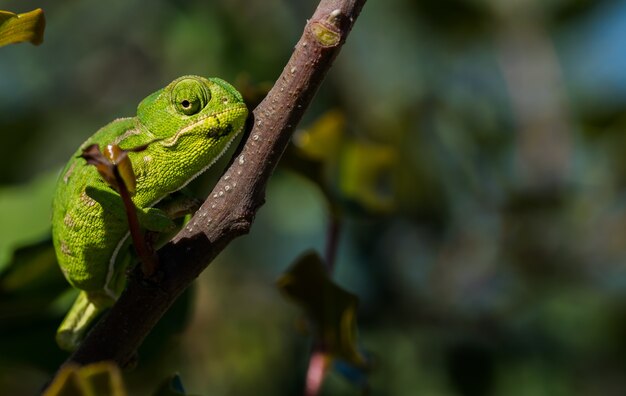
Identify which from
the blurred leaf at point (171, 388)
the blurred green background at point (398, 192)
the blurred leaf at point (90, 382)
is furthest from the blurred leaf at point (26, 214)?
the blurred leaf at point (90, 382)

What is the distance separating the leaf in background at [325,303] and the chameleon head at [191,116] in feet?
0.84

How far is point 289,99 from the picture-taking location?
1.12 m

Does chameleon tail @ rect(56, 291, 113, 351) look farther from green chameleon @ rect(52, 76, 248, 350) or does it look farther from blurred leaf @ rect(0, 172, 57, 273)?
blurred leaf @ rect(0, 172, 57, 273)

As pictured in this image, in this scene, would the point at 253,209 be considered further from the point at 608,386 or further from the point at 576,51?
the point at 576,51

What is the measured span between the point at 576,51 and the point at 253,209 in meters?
2.40

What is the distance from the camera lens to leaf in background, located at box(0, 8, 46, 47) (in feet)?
3.63

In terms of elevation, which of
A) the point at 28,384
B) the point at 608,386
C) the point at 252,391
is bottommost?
the point at 28,384

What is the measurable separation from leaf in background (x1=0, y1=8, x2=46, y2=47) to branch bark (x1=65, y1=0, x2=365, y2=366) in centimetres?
29

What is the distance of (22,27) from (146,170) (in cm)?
31

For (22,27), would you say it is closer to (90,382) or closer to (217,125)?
(217,125)

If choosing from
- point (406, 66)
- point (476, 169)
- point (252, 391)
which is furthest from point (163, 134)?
point (406, 66)

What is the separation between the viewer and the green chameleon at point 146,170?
4.32 feet

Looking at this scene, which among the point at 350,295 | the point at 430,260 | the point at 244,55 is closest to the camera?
the point at 350,295

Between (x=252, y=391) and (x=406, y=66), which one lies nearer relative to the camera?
(x=252, y=391)
